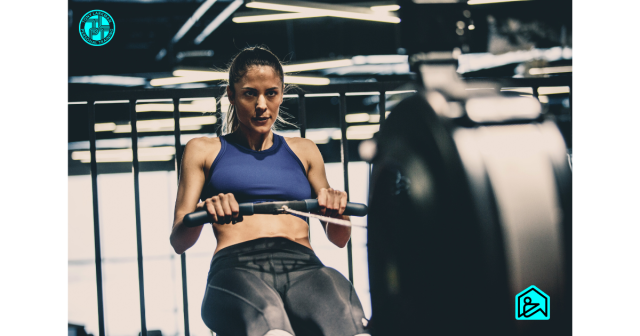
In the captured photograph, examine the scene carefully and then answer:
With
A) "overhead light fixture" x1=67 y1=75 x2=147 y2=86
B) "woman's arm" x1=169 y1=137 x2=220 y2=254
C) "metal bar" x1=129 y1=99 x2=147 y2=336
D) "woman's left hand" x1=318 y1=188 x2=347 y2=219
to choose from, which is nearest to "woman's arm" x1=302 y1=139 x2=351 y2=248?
"woman's left hand" x1=318 y1=188 x2=347 y2=219

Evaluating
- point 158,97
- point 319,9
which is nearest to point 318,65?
point 319,9

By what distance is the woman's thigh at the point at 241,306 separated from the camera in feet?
4.12

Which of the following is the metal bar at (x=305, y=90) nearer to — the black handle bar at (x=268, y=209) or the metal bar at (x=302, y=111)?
the metal bar at (x=302, y=111)

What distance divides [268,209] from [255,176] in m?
0.33

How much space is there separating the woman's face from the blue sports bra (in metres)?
0.09

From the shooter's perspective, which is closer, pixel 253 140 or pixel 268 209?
pixel 268 209

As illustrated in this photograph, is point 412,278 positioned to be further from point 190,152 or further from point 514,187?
point 190,152

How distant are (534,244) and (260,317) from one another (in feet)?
2.23

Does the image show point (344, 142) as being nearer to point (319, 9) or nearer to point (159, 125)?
point (319, 9)

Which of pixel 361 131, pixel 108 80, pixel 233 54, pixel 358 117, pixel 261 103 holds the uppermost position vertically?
pixel 233 54

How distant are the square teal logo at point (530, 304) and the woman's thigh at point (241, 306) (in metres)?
0.58

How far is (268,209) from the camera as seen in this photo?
4.16 feet

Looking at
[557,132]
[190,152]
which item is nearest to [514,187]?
[557,132]

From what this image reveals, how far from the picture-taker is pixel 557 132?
3.43 feet
